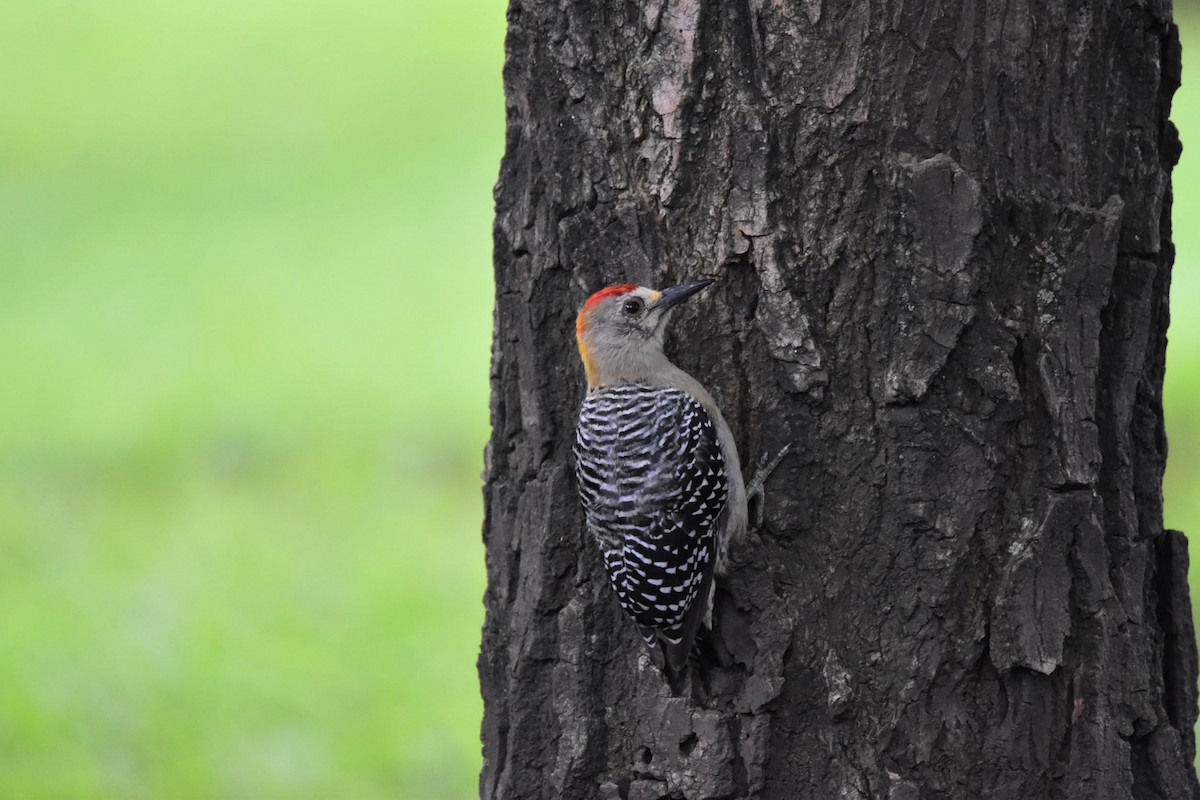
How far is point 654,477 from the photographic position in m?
3.54

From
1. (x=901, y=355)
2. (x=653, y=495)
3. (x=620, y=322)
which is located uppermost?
(x=620, y=322)

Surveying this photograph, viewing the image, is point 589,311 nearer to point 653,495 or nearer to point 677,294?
point 677,294

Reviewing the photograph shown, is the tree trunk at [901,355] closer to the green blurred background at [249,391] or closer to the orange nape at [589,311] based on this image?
the orange nape at [589,311]

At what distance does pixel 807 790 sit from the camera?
3168 millimetres

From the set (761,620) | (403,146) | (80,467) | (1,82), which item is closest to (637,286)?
(761,620)

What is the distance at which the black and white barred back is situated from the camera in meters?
3.22

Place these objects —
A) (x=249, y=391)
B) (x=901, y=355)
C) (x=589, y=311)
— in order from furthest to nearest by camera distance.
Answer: (x=249, y=391) < (x=589, y=311) < (x=901, y=355)

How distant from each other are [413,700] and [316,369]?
89.6 inches

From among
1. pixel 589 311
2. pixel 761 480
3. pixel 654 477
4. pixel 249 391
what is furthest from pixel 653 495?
pixel 249 391

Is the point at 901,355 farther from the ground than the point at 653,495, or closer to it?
farther from the ground

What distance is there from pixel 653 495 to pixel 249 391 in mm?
4143

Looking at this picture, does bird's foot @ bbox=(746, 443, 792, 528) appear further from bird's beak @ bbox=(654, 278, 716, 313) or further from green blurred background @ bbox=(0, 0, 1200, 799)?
green blurred background @ bbox=(0, 0, 1200, 799)

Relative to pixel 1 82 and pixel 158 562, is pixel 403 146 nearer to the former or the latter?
pixel 1 82

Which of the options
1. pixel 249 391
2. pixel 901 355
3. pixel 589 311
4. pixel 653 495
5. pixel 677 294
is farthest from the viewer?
pixel 249 391
